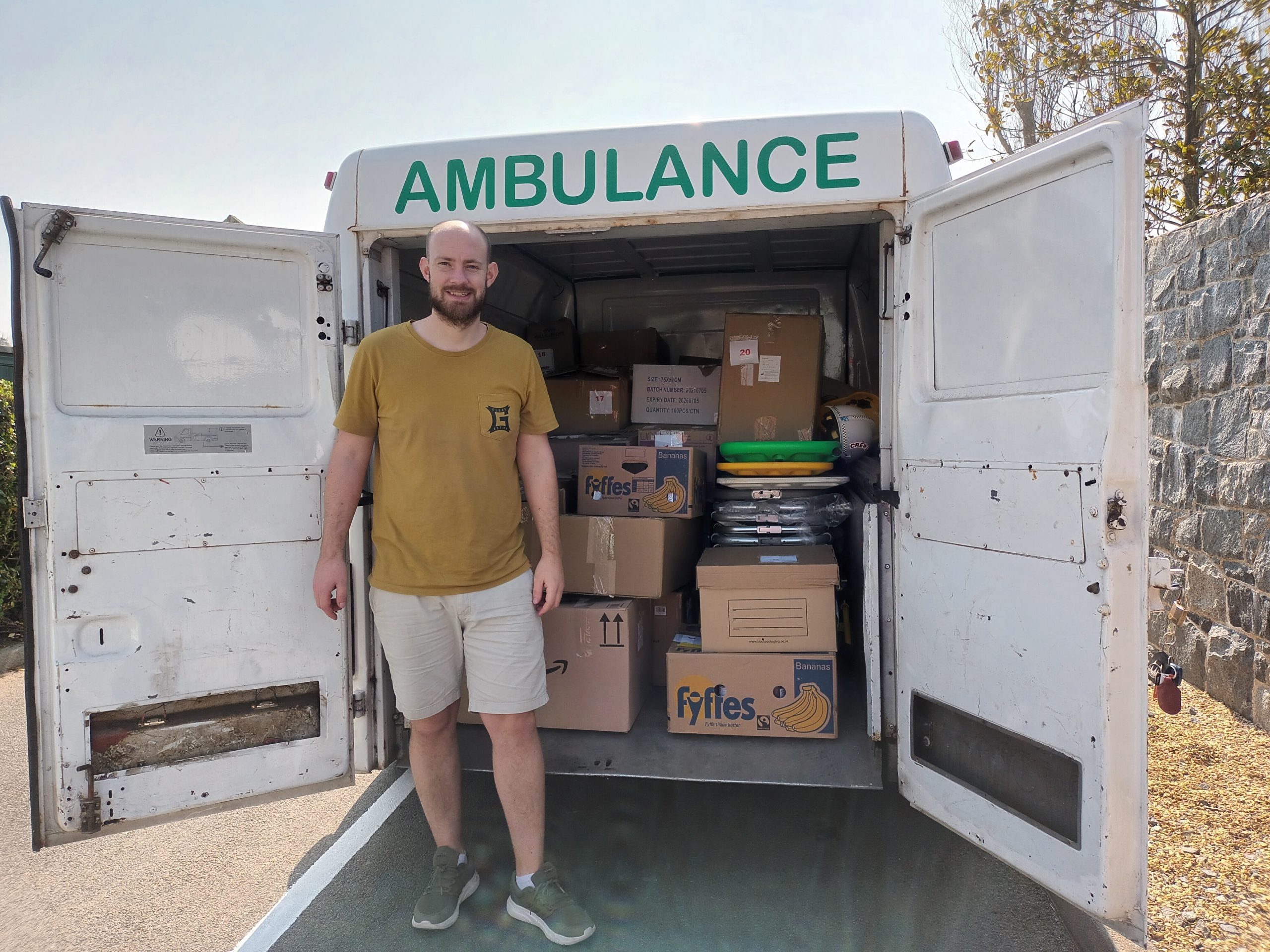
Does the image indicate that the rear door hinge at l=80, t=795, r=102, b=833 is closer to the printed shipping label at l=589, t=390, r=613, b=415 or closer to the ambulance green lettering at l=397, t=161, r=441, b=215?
the ambulance green lettering at l=397, t=161, r=441, b=215

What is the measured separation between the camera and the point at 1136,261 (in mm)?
1891

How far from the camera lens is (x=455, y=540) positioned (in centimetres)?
232

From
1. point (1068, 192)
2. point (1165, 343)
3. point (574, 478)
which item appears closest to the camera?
point (1068, 192)

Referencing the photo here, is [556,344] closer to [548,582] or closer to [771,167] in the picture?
[771,167]

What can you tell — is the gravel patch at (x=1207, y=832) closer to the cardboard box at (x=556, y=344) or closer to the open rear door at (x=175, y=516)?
the open rear door at (x=175, y=516)

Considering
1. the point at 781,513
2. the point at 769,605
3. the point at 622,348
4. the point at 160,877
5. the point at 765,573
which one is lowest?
the point at 160,877

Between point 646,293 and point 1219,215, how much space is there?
2889 millimetres

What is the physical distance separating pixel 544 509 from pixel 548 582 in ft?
0.73

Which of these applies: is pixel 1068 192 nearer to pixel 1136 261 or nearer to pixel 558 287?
pixel 1136 261

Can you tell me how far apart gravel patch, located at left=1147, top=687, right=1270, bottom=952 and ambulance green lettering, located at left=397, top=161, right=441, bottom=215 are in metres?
2.89

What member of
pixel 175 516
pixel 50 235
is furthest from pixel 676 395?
pixel 50 235

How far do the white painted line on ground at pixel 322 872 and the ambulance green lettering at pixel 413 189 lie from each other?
2170 mm

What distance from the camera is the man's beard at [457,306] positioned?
2.30m


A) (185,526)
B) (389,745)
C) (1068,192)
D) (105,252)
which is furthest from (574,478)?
(1068,192)
